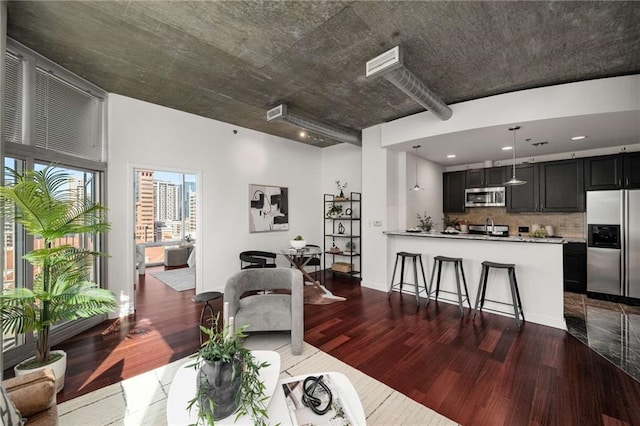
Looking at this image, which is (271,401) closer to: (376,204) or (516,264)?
(516,264)

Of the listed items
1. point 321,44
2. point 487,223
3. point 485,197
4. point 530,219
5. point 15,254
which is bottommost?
point 15,254

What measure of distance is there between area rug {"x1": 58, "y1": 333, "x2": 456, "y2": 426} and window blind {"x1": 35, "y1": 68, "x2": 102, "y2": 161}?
2635 millimetres

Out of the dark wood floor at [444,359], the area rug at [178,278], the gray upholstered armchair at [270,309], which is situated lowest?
the dark wood floor at [444,359]

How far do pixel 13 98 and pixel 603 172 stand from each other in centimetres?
826

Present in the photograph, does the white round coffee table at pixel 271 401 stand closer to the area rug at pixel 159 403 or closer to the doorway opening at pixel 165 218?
the area rug at pixel 159 403

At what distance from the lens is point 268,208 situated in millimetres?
5559

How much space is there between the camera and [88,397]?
6.77 feet

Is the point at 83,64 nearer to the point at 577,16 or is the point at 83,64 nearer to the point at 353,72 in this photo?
the point at 353,72

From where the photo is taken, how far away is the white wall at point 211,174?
12.2 feet

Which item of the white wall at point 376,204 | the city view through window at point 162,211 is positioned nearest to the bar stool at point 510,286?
the white wall at point 376,204

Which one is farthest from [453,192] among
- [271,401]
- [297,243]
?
[271,401]

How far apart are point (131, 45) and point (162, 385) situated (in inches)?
127

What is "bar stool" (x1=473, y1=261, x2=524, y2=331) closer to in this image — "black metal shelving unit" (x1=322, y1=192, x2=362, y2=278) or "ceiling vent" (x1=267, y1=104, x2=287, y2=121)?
"black metal shelving unit" (x1=322, y1=192, x2=362, y2=278)

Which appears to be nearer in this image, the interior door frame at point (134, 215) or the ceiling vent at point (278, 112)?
the interior door frame at point (134, 215)
